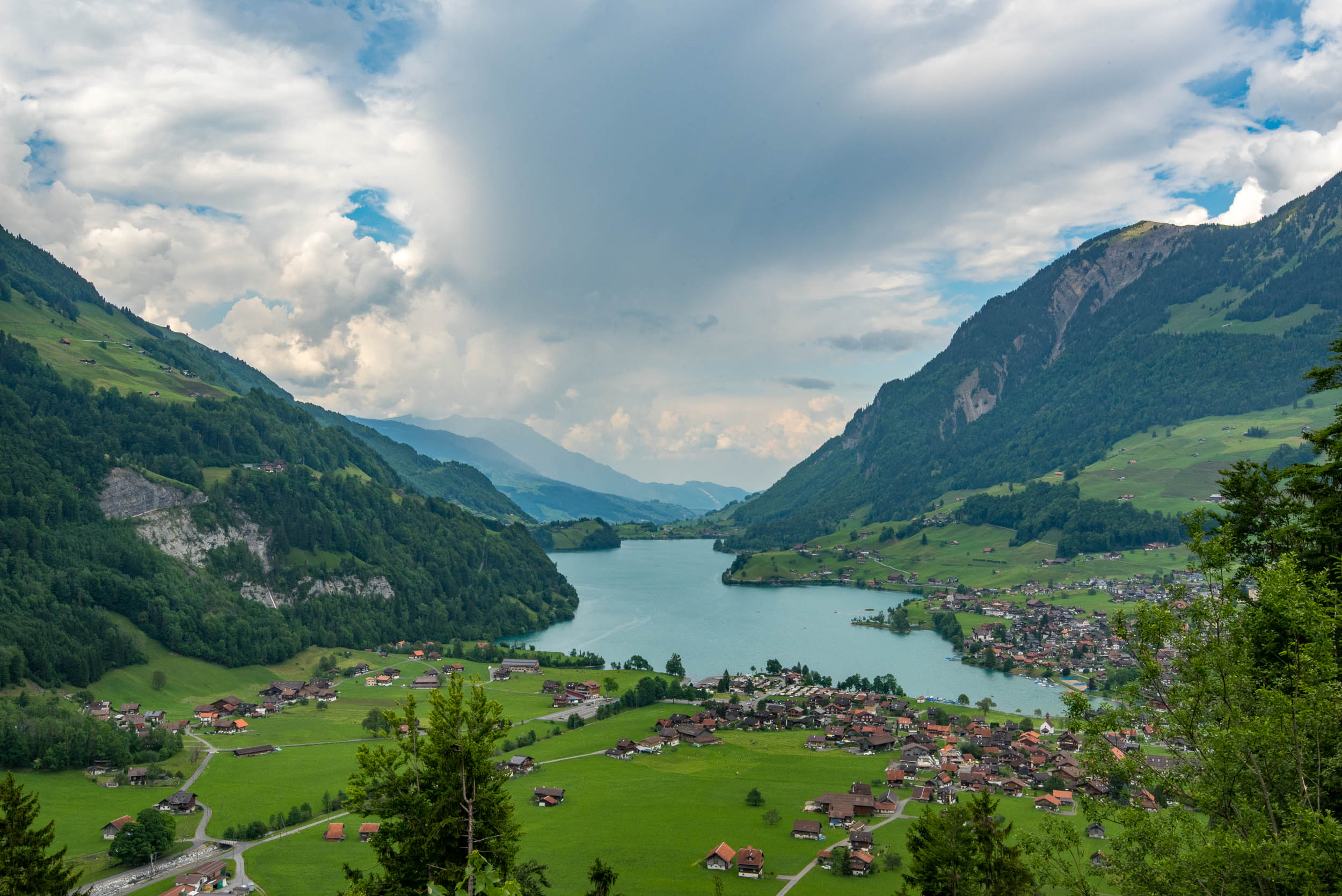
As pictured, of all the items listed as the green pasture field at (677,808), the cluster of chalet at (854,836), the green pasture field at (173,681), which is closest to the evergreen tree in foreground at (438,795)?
the green pasture field at (677,808)

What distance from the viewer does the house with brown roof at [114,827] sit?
169 feet

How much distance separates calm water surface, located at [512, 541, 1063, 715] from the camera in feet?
351

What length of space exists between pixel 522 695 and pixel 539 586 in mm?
83011

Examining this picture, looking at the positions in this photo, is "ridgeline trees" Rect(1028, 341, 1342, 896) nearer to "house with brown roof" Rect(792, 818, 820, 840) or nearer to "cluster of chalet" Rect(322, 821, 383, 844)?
"house with brown roof" Rect(792, 818, 820, 840)

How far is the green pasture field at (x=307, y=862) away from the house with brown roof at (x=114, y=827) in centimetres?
940

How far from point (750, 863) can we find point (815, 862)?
475 cm

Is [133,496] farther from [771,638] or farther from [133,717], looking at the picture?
[771,638]

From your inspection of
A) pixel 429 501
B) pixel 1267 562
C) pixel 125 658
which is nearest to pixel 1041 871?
pixel 1267 562

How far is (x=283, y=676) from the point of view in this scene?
107m

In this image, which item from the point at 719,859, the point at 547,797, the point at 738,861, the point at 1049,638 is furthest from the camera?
the point at 1049,638

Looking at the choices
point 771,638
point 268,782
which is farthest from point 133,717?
point 771,638

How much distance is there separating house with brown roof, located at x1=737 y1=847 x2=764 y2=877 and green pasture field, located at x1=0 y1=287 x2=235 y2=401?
156769 mm

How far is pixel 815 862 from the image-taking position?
4753 cm

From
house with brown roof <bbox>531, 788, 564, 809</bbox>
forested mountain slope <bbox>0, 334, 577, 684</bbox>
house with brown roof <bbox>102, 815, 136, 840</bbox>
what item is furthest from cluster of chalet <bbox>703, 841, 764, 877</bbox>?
forested mountain slope <bbox>0, 334, 577, 684</bbox>
